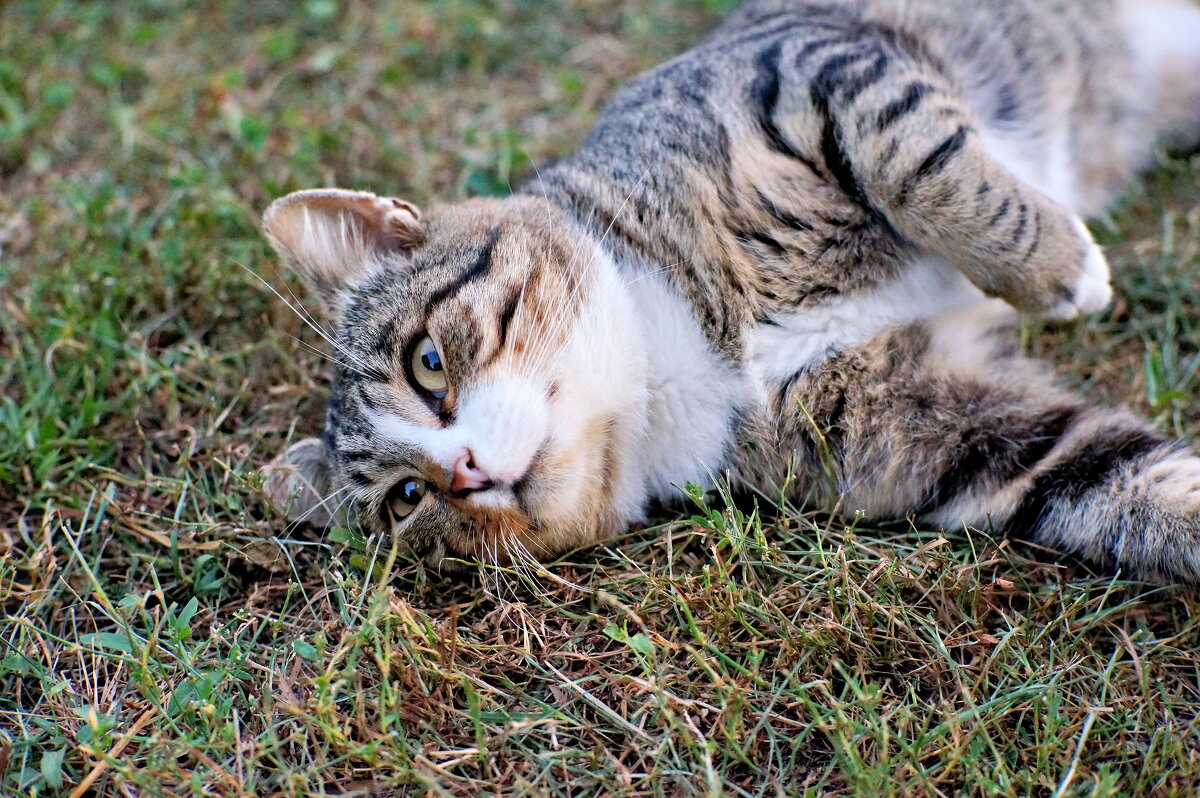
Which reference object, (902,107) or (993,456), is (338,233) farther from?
(993,456)

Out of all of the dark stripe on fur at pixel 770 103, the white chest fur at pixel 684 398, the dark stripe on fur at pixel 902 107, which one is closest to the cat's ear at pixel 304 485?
the white chest fur at pixel 684 398

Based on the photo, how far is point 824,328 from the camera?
2.70m

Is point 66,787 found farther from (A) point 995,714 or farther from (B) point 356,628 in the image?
(A) point 995,714

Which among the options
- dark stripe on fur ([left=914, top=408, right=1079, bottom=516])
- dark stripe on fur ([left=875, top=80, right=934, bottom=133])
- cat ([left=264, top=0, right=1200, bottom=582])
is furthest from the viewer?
dark stripe on fur ([left=875, top=80, right=934, bottom=133])

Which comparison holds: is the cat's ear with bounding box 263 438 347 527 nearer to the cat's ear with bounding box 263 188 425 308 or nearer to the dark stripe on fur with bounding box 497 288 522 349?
the cat's ear with bounding box 263 188 425 308

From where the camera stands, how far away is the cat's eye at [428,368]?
2586 mm

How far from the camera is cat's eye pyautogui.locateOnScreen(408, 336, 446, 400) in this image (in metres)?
2.59

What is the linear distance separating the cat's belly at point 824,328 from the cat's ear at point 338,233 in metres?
1.11

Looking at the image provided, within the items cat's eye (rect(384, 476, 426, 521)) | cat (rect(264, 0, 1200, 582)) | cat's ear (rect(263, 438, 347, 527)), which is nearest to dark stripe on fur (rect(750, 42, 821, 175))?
cat (rect(264, 0, 1200, 582))

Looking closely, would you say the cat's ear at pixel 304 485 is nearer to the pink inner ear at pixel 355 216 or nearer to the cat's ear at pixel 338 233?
the cat's ear at pixel 338 233

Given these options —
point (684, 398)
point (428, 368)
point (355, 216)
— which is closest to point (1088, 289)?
point (684, 398)

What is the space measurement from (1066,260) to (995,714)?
1400mm

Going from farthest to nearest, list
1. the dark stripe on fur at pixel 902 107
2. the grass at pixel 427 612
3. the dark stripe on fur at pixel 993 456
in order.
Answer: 1. the dark stripe on fur at pixel 902 107
2. the dark stripe on fur at pixel 993 456
3. the grass at pixel 427 612

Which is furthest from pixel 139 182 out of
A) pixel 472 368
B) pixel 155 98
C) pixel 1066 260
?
pixel 1066 260
